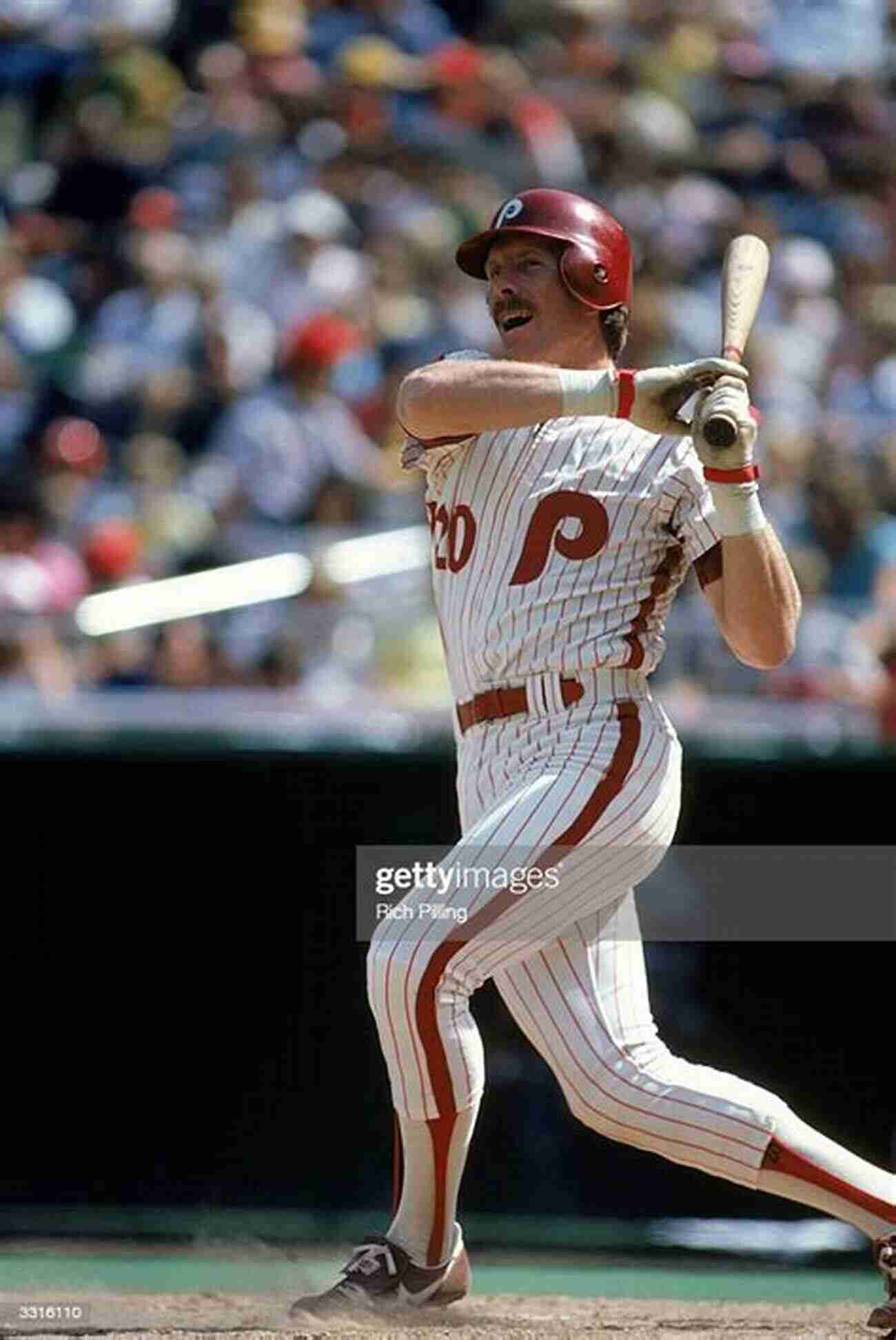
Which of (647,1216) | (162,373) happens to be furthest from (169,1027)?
(162,373)

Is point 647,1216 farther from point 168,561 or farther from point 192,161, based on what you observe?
point 192,161

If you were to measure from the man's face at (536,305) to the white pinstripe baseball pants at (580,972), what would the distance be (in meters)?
0.51

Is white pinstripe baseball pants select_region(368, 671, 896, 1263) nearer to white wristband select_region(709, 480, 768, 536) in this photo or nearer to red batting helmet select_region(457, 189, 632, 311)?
white wristband select_region(709, 480, 768, 536)

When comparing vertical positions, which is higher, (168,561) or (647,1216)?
(168,561)

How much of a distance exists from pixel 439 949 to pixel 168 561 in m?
4.24

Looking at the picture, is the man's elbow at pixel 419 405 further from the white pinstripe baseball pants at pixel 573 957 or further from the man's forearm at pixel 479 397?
the white pinstripe baseball pants at pixel 573 957

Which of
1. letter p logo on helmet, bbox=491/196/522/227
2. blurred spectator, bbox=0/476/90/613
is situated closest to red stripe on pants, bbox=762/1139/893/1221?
letter p logo on helmet, bbox=491/196/522/227

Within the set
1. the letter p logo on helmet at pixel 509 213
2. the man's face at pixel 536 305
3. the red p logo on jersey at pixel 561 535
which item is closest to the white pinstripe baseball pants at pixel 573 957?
the red p logo on jersey at pixel 561 535

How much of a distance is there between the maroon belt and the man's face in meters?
0.50

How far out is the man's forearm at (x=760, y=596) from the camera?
3.34m

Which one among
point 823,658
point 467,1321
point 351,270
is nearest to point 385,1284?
point 467,1321

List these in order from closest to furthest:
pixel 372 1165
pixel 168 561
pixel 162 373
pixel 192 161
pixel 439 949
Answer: pixel 439 949 < pixel 372 1165 < pixel 168 561 < pixel 162 373 < pixel 192 161

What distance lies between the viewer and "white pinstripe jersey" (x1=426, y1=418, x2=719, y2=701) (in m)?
3.46

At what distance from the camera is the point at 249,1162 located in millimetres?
5504
